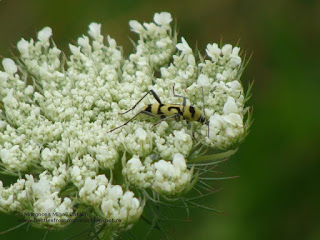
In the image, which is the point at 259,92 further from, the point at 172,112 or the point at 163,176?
the point at 163,176

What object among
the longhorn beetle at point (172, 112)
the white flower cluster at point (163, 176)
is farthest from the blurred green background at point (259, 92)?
the longhorn beetle at point (172, 112)

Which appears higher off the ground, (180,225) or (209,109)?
(209,109)

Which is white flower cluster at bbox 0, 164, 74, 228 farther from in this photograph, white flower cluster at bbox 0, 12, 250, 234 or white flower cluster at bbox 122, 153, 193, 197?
white flower cluster at bbox 122, 153, 193, 197

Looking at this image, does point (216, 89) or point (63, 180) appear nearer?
point (63, 180)

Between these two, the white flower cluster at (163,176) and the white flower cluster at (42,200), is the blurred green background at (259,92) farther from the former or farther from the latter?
the white flower cluster at (163,176)


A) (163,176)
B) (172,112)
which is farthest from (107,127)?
(163,176)

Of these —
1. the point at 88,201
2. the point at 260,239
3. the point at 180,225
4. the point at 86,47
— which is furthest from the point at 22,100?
the point at 260,239

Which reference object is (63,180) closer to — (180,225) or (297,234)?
(180,225)
